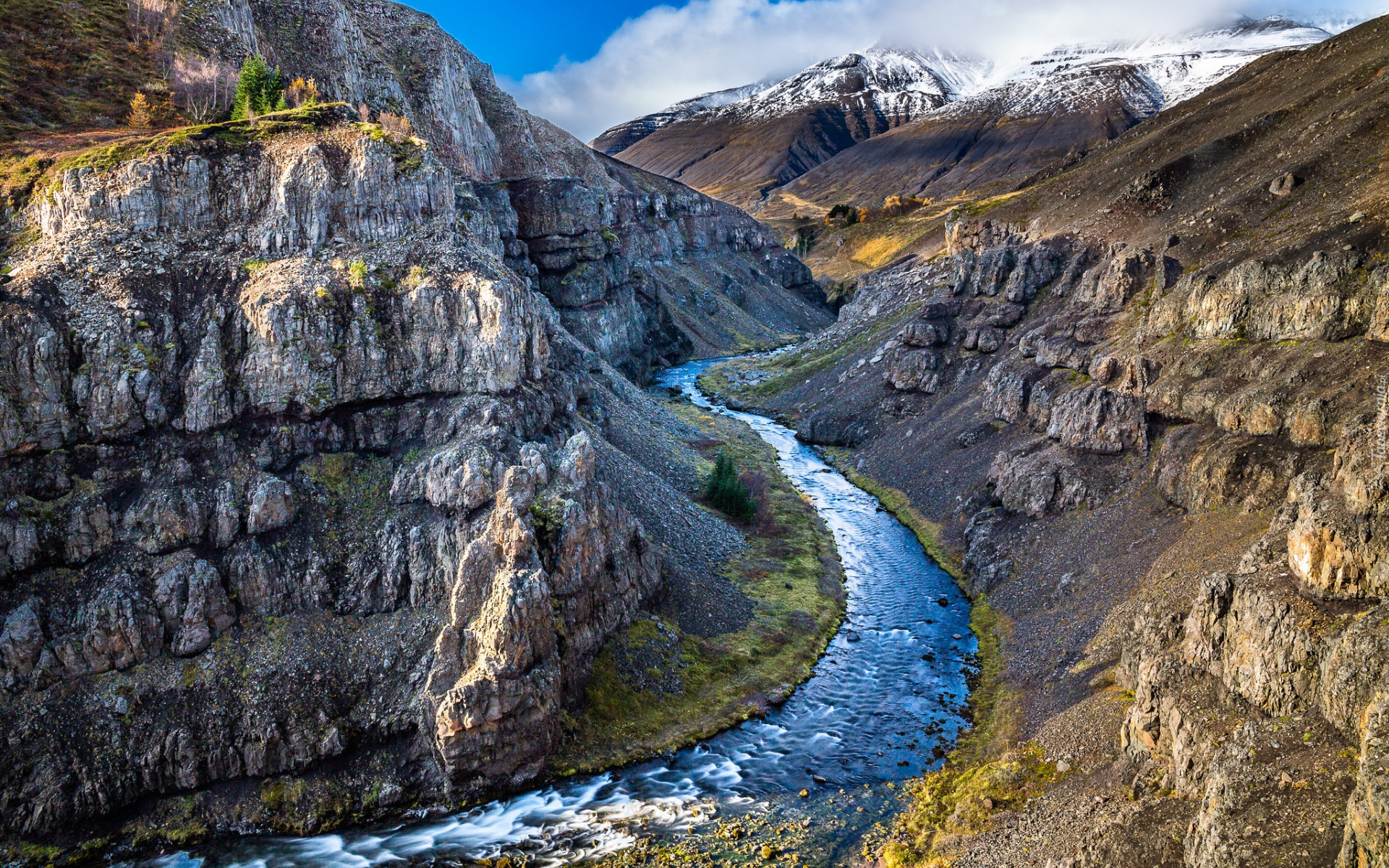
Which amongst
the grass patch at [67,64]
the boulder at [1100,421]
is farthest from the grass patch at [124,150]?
the boulder at [1100,421]

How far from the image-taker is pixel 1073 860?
36031mm

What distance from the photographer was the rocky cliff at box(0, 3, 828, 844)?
47.6 metres

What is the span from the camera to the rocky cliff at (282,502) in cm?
4759

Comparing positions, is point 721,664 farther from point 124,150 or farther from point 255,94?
point 255,94

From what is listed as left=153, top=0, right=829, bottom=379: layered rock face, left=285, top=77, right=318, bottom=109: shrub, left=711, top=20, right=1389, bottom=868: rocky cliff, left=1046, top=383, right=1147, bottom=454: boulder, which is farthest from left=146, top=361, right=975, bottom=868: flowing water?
left=153, top=0, right=829, bottom=379: layered rock face

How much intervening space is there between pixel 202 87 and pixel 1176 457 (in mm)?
100563

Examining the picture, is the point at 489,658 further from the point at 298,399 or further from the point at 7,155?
the point at 7,155

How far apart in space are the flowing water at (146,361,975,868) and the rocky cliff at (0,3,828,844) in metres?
2.64

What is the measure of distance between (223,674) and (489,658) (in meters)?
16.6

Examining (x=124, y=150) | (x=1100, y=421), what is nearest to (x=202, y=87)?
(x=124, y=150)

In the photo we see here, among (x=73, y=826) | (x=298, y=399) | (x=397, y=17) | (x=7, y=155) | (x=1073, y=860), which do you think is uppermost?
(x=397, y=17)

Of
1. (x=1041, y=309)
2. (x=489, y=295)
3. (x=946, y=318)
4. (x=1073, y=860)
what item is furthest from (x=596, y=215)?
(x=1073, y=860)

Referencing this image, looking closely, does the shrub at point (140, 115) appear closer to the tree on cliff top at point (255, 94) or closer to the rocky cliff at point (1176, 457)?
the tree on cliff top at point (255, 94)

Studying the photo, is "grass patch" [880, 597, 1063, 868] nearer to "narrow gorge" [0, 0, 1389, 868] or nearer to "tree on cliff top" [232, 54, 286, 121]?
"narrow gorge" [0, 0, 1389, 868]
